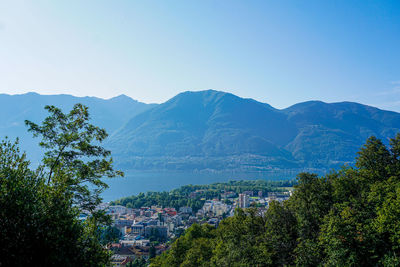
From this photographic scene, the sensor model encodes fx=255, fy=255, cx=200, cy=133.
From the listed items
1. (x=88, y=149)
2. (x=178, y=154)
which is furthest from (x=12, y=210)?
(x=178, y=154)

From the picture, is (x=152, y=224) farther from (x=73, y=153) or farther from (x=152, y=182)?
(x=152, y=182)

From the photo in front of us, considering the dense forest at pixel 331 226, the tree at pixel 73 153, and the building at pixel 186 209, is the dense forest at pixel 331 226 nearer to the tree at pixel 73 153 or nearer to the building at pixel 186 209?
the tree at pixel 73 153

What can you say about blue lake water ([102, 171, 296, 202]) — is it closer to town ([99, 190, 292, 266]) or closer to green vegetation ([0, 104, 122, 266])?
town ([99, 190, 292, 266])

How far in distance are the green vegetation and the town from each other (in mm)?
24045

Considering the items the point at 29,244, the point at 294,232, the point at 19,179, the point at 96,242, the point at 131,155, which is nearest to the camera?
the point at 29,244

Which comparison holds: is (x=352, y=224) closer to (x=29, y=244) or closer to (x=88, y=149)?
(x=88, y=149)

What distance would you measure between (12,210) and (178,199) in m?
59.3

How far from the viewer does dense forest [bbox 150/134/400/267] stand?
8312 millimetres

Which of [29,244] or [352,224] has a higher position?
[29,244]

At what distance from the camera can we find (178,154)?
199000 mm

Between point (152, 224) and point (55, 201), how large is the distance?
41512 mm

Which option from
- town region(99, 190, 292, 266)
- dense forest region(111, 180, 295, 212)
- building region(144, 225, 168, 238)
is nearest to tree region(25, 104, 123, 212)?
town region(99, 190, 292, 266)

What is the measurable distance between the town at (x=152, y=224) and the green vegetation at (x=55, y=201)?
2405 cm

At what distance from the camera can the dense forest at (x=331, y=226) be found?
27.3ft
